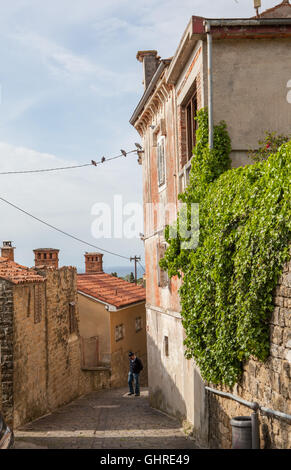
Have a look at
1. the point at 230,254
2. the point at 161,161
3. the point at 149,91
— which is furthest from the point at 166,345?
the point at 230,254

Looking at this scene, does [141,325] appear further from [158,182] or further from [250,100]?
[250,100]

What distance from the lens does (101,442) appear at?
1213 cm

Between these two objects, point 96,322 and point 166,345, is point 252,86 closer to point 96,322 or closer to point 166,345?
point 166,345

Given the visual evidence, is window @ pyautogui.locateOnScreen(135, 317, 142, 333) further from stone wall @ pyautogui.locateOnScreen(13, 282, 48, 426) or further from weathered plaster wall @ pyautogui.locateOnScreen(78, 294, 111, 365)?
stone wall @ pyautogui.locateOnScreen(13, 282, 48, 426)

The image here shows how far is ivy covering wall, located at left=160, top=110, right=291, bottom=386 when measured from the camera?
727 centimetres

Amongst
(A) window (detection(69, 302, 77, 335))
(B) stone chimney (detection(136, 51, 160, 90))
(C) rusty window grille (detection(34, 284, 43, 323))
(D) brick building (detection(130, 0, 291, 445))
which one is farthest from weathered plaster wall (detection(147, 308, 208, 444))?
(B) stone chimney (detection(136, 51, 160, 90))

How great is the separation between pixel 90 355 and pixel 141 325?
240 inches

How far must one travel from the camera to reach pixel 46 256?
24031mm

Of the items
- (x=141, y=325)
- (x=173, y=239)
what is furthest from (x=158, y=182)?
(x=141, y=325)

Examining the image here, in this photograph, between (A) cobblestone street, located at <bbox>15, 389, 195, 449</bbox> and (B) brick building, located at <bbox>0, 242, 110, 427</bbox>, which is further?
(B) brick building, located at <bbox>0, 242, 110, 427</bbox>

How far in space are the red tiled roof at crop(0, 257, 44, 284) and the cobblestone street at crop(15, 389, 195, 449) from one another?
4.06m

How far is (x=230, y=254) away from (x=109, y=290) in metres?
20.7

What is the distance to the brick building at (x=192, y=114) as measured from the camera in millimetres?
11164

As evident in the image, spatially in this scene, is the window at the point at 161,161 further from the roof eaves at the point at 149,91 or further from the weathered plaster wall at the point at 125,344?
the weathered plaster wall at the point at 125,344
